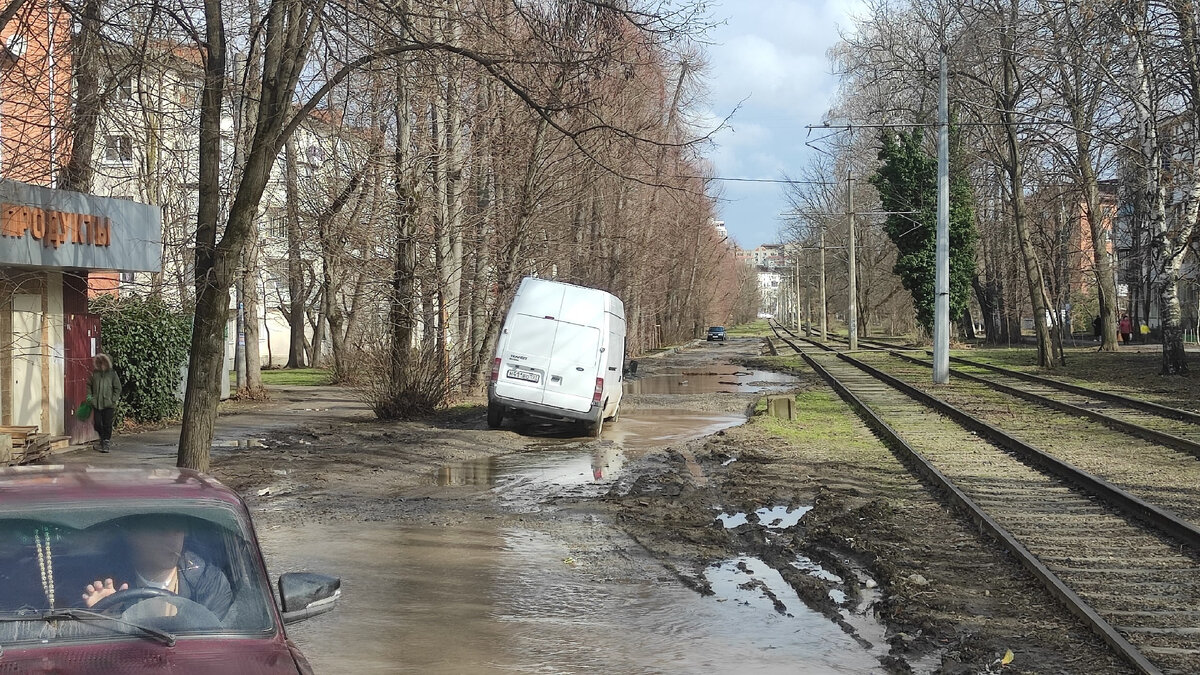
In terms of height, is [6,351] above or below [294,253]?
below

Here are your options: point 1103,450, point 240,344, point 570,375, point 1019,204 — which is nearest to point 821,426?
point 570,375

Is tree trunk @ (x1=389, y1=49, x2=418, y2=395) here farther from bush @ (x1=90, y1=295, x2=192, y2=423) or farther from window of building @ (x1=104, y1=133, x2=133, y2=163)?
window of building @ (x1=104, y1=133, x2=133, y2=163)

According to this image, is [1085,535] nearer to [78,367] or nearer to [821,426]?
[821,426]

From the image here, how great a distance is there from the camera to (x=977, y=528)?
11.5 m

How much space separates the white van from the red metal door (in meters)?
6.76

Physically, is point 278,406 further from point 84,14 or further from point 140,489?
point 140,489

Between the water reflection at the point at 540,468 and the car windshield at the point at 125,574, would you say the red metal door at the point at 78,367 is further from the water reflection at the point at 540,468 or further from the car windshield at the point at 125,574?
the car windshield at the point at 125,574

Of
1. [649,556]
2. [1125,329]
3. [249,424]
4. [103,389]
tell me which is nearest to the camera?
[649,556]

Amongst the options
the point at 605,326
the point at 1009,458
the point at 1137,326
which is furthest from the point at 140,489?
the point at 1137,326

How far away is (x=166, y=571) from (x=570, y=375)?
16253 mm

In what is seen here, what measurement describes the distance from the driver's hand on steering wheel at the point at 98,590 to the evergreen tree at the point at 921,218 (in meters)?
49.7

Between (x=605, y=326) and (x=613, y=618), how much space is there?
12.5 m

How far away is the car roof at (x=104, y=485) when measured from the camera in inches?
167

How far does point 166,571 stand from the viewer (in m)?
4.25
